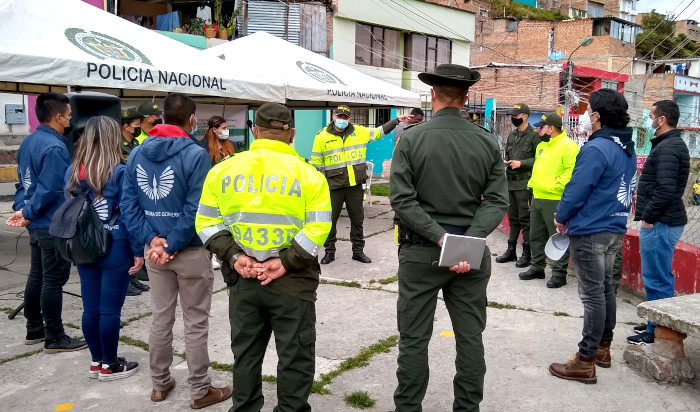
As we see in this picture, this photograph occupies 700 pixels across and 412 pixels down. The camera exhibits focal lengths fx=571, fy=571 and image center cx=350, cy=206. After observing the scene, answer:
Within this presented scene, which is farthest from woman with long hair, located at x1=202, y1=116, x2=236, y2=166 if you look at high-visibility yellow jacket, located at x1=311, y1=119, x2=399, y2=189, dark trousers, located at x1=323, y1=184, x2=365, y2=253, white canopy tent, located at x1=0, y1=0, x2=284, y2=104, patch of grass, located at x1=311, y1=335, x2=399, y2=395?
patch of grass, located at x1=311, y1=335, x2=399, y2=395

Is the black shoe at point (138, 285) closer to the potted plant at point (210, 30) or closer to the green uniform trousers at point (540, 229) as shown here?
the green uniform trousers at point (540, 229)

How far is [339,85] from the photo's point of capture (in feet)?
33.1

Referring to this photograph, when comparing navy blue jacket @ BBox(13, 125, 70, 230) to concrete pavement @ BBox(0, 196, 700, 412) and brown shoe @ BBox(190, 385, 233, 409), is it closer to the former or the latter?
concrete pavement @ BBox(0, 196, 700, 412)

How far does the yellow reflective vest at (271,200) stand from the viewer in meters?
2.85

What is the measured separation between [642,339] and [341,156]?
4007mm

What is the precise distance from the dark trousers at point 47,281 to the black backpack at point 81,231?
27.7 inches

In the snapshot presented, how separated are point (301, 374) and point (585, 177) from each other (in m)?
2.35

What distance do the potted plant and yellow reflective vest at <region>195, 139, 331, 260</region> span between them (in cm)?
1623

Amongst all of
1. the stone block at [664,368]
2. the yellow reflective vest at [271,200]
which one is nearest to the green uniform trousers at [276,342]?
the yellow reflective vest at [271,200]

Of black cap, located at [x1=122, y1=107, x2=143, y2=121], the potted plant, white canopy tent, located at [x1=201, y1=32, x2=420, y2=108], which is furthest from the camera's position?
the potted plant

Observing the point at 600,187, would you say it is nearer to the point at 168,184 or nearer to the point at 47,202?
the point at 168,184

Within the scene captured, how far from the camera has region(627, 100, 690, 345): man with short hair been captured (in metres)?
4.53

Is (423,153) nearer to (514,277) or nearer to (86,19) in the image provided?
(514,277)

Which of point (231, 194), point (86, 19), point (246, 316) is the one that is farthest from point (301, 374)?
point (86, 19)
